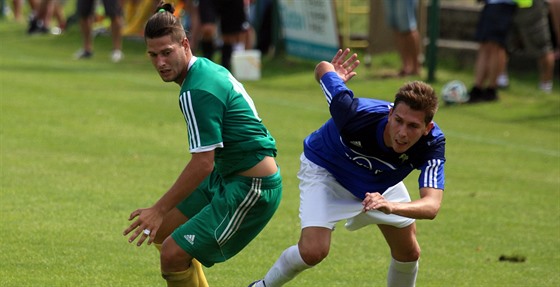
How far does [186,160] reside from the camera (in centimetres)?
1079

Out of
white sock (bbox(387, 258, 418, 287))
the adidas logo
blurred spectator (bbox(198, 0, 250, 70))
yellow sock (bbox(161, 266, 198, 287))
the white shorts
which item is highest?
the adidas logo

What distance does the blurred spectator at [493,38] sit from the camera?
14125 mm

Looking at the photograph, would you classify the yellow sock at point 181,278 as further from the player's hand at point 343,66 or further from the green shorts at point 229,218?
the player's hand at point 343,66

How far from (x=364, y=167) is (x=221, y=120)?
978 millimetres

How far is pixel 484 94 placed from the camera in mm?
14555

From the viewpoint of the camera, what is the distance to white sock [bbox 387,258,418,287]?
627 centimetres

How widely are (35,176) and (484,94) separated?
7044mm

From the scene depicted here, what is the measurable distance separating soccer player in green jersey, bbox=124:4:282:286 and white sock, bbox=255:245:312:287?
11.1 inches

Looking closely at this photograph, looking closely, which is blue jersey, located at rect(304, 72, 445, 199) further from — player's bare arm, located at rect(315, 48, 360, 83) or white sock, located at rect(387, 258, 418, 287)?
white sock, located at rect(387, 258, 418, 287)

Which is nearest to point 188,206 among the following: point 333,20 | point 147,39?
point 147,39

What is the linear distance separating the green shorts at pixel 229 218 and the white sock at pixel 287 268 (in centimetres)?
29

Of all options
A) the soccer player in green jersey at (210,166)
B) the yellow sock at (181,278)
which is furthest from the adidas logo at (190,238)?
the yellow sock at (181,278)

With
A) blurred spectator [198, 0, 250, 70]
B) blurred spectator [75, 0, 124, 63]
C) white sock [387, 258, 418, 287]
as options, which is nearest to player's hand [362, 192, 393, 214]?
white sock [387, 258, 418, 287]

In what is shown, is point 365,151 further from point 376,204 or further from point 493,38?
point 493,38
